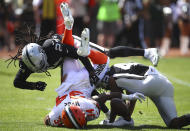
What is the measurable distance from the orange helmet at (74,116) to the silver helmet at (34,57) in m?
0.68

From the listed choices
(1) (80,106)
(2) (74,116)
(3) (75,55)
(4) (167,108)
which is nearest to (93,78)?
(3) (75,55)

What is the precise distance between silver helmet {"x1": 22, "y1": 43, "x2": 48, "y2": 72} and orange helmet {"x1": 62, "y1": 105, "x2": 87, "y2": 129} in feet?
2.25

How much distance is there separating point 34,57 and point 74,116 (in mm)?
A: 928

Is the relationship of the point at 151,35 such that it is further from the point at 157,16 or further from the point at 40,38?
the point at 40,38

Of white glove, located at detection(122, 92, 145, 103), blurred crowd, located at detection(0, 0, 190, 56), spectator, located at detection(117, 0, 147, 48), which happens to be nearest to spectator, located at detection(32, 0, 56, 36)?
blurred crowd, located at detection(0, 0, 190, 56)

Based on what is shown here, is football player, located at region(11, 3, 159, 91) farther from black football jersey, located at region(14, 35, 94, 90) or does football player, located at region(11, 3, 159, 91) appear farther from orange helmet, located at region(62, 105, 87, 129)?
orange helmet, located at region(62, 105, 87, 129)

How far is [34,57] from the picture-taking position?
6781 millimetres

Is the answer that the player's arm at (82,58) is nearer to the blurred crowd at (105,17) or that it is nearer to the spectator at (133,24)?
the blurred crowd at (105,17)

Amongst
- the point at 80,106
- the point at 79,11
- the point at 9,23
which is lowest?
the point at 9,23

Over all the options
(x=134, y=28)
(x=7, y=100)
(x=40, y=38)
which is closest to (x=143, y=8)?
(x=134, y=28)

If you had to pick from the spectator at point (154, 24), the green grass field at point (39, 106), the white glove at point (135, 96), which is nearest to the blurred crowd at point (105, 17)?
the spectator at point (154, 24)

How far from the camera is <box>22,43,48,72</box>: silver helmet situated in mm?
6793

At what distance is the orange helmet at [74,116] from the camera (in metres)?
6.53

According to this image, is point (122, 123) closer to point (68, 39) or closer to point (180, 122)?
point (180, 122)
